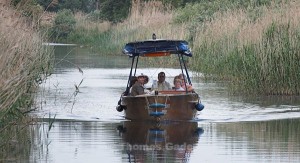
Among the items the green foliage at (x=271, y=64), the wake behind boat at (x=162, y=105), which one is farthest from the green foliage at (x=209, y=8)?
the wake behind boat at (x=162, y=105)

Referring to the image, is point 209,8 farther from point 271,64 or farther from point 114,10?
point 114,10

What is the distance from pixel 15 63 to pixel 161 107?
454 cm

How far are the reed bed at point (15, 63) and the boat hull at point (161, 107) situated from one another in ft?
7.09

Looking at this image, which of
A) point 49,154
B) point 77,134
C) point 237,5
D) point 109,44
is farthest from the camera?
point 109,44

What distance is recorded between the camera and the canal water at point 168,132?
1602 centimetres

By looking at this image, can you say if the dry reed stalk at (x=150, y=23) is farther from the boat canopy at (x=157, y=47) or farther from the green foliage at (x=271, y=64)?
the boat canopy at (x=157, y=47)

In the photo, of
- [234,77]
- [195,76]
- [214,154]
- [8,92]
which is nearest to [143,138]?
[214,154]

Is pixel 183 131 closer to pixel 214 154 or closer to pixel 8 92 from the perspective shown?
pixel 214 154

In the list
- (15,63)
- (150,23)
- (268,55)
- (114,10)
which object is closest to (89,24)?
(114,10)

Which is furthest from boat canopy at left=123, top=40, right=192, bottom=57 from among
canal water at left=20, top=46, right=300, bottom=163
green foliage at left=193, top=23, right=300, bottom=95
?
green foliage at left=193, top=23, right=300, bottom=95

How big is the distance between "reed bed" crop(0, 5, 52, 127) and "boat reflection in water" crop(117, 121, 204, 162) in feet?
6.56

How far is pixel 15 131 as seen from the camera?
57.7 ft

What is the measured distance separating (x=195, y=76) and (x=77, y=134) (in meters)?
16.8

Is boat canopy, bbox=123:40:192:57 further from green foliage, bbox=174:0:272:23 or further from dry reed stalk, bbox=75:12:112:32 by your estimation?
dry reed stalk, bbox=75:12:112:32
